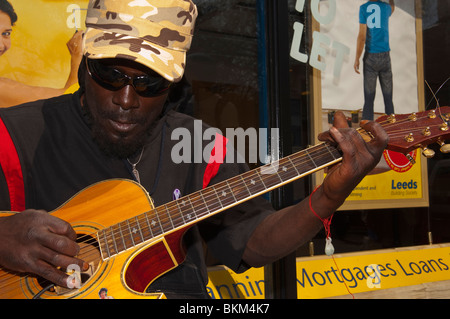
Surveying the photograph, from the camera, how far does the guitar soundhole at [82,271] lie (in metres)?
1.57

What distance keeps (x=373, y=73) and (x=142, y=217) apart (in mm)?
2409

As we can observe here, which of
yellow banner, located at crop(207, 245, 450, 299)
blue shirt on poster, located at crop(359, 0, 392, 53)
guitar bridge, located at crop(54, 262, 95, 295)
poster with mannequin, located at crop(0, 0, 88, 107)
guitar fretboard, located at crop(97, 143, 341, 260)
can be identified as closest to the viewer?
guitar bridge, located at crop(54, 262, 95, 295)

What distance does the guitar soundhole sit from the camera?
157 cm

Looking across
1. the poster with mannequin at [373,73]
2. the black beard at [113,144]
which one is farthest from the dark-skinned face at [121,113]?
the poster with mannequin at [373,73]

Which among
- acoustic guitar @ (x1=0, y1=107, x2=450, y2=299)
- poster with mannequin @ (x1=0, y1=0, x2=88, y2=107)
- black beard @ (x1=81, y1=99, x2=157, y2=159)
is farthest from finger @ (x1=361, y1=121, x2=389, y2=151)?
poster with mannequin @ (x1=0, y1=0, x2=88, y2=107)

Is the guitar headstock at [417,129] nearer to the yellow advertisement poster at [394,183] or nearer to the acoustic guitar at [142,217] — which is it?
the acoustic guitar at [142,217]

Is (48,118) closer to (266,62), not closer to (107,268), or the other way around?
(107,268)

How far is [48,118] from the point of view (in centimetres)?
202

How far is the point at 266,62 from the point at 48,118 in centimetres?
161

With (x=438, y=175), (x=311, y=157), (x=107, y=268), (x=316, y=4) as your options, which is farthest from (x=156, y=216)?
(x=438, y=175)

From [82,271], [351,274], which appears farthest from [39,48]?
[351,274]

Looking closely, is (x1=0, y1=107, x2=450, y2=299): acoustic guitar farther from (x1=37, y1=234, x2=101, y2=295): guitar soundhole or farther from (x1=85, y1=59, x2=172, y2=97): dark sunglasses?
(x1=85, y1=59, x2=172, y2=97): dark sunglasses

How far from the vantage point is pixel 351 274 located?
315 centimetres

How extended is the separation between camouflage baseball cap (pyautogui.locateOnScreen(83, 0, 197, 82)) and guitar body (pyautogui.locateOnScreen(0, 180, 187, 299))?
556 mm
